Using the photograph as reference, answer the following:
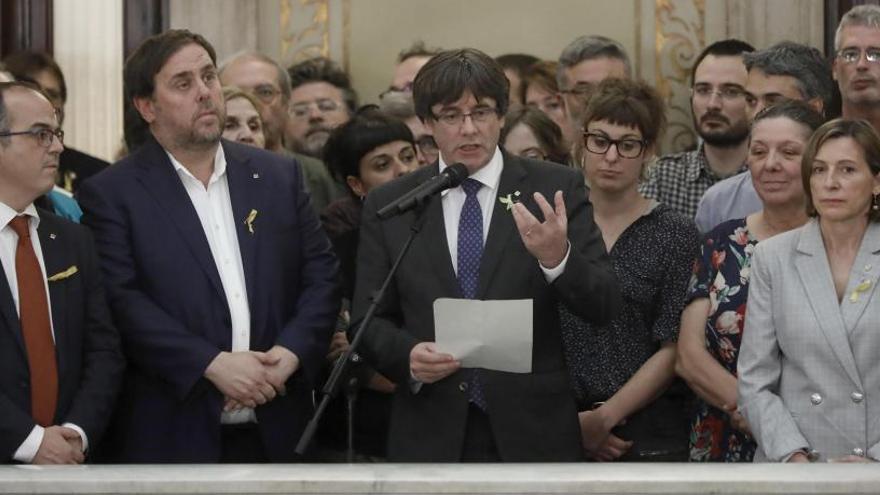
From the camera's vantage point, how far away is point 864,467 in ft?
10.4

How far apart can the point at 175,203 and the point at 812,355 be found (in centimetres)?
177

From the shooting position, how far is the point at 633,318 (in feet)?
15.5

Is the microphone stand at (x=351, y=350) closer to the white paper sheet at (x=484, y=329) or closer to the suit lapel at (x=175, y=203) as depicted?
the white paper sheet at (x=484, y=329)

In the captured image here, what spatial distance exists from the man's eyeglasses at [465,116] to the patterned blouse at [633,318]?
71cm

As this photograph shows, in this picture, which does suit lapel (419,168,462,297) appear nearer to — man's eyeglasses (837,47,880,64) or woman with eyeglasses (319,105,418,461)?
woman with eyeglasses (319,105,418,461)

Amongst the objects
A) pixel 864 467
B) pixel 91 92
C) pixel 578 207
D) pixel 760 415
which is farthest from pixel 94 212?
pixel 91 92

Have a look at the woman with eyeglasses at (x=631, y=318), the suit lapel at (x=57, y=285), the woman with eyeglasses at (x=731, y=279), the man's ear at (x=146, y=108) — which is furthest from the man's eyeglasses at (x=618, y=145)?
→ the suit lapel at (x=57, y=285)

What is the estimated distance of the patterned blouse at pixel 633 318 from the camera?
469cm

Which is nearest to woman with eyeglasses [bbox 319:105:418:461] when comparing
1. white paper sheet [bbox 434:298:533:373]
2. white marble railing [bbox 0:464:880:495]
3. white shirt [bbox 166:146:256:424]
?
white shirt [bbox 166:146:256:424]

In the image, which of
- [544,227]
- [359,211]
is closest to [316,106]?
[359,211]

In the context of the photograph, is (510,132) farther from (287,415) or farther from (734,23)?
(734,23)

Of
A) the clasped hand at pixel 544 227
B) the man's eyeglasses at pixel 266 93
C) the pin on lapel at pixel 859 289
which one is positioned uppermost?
the man's eyeglasses at pixel 266 93

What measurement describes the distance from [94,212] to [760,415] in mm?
1905

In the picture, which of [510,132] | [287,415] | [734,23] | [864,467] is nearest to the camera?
[864,467]
